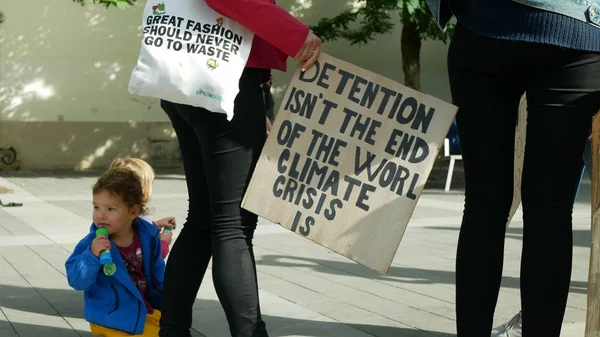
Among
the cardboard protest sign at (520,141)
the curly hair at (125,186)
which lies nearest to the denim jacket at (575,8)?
the cardboard protest sign at (520,141)

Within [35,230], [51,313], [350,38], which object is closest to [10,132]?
[350,38]

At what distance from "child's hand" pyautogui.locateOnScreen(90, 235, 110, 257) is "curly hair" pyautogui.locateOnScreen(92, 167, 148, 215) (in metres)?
0.20

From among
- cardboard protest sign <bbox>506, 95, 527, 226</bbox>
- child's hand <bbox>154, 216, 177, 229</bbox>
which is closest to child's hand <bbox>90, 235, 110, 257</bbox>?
child's hand <bbox>154, 216, 177, 229</bbox>

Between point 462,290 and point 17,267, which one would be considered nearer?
point 462,290

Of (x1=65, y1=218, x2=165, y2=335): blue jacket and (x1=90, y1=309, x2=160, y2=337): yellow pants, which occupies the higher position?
(x1=65, y1=218, x2=165, y2=335): blue jacket

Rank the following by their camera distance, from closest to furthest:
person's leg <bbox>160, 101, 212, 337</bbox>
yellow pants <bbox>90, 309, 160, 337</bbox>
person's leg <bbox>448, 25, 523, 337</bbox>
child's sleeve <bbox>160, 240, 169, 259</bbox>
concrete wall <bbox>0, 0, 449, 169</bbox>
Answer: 1. person's leg <bbox>448, 25, 523, 337</bbox>
2. person's leg <bbox>160, 101, 212, 337</bbox>
3. yellow pants <bbox>90, 309, 160, 337</bbox>
4. child's sleeve <bbox>160, 240, 169, 259</bbox>
5. concrete wall <bbox>0, 0, 449, 169</bbox>

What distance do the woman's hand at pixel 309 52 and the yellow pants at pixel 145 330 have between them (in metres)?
1.29

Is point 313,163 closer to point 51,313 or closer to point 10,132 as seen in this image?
point 51,313

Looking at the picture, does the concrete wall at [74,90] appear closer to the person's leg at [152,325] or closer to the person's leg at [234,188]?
the person's leg at [152,325]

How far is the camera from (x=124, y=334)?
353 cm

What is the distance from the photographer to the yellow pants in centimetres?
353

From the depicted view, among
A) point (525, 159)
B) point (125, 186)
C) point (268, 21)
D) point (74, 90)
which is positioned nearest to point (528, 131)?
Answer: point (525, 159)

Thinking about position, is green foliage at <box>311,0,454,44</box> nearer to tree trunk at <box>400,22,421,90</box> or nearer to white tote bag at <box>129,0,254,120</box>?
tree trunk at <box>400,22,421,90</box>

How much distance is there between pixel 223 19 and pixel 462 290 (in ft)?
3.69
